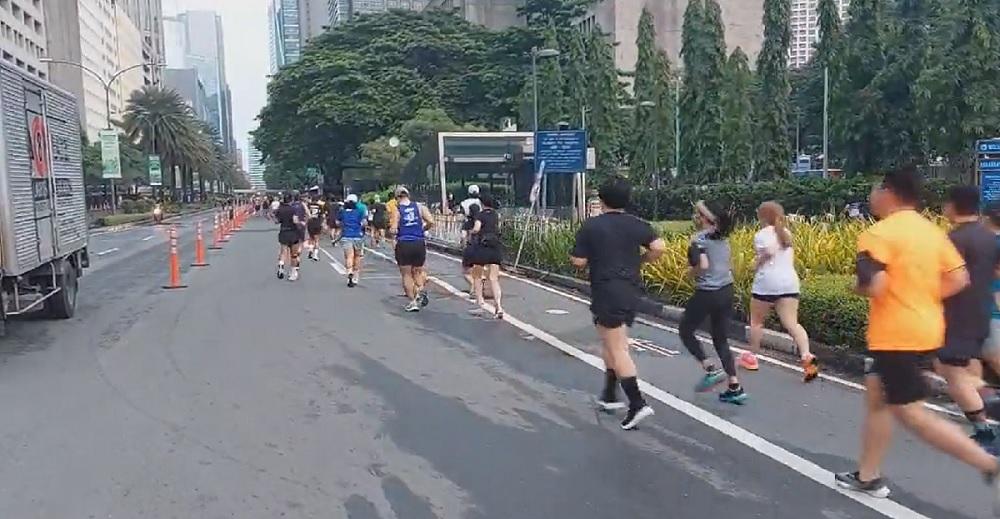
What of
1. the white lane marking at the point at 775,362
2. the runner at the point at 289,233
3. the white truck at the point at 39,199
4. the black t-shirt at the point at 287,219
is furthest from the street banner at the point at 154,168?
the white lane marking at the point at 775,362

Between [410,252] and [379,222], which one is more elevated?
[410,252]

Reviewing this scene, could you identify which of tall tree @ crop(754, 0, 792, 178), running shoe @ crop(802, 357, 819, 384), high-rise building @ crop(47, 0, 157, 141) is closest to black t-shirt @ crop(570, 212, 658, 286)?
running shoe @ crop(802, 357, 819, 384)

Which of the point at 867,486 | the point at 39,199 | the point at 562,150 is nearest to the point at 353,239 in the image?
the point at 562,150

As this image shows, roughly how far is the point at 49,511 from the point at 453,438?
264 cm

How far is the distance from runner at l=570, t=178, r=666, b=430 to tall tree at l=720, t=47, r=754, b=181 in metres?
39.0

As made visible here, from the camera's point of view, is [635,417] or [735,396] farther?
[735,396]

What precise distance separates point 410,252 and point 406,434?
670cm

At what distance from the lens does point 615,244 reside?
22.4 feet

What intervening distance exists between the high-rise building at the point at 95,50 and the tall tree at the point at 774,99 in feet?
213

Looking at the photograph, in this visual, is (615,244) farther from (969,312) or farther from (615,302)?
Result: (969,312)

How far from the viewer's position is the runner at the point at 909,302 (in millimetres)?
4984

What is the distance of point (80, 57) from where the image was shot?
113938 millimetres

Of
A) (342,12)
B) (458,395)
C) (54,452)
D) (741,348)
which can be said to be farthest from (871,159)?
(342,12)

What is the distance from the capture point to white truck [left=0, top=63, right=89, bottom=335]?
10.6m
